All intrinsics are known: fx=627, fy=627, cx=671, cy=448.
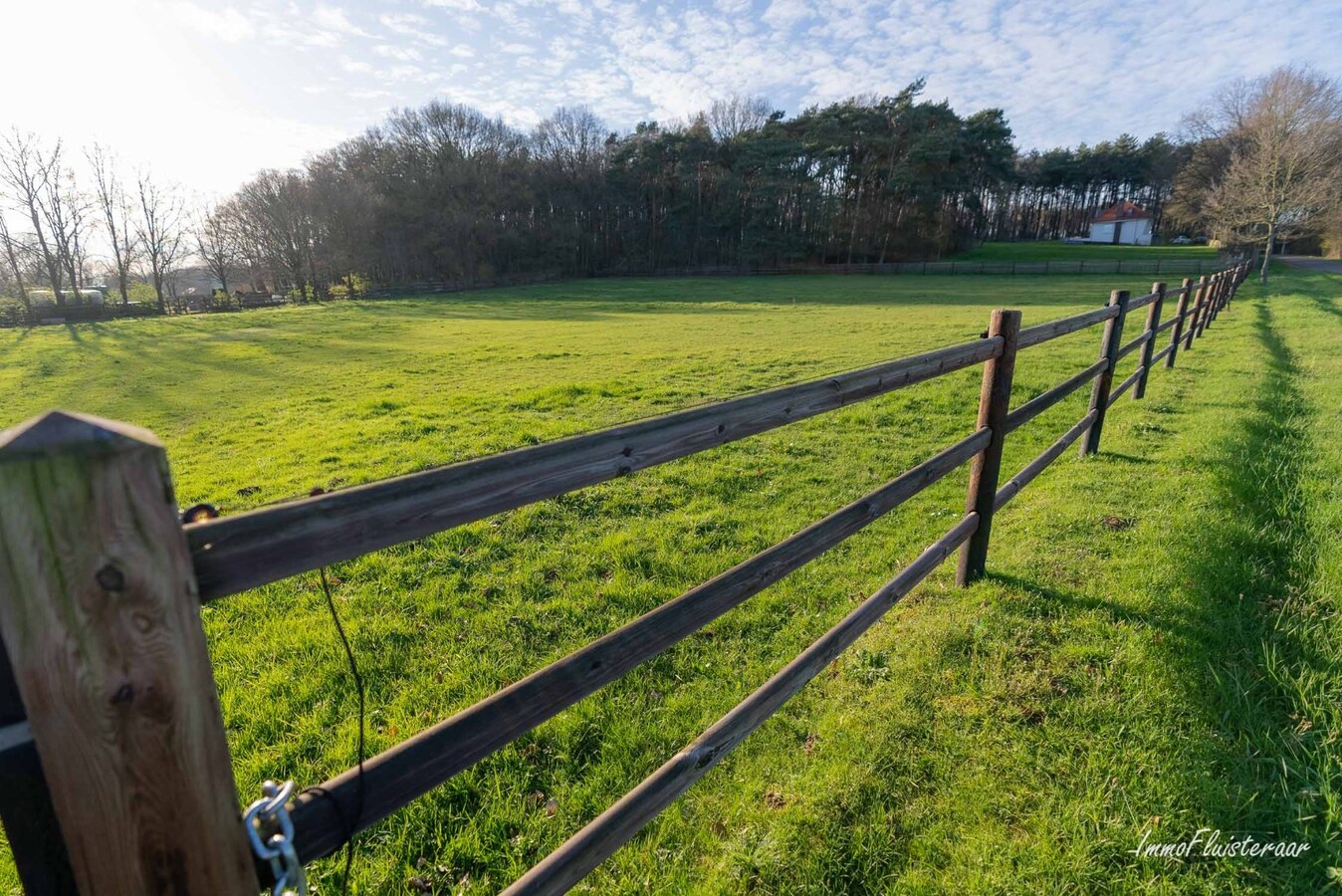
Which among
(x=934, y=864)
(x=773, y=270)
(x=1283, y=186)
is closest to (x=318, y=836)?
(x=934, y=864)

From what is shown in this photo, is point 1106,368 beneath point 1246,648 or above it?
above

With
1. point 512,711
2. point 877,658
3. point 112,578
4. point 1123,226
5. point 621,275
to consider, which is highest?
point 1123,226

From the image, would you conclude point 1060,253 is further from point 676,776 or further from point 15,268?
point 15,268

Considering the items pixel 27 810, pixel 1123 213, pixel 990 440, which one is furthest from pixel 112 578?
pixel 1123 213

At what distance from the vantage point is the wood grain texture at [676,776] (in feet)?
5.77

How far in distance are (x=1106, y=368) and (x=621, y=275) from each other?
197ft

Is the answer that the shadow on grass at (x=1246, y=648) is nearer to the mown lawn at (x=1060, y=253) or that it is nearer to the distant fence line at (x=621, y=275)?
the distant fence line at (x=621, y=275)

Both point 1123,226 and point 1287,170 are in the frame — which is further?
point 1123,226

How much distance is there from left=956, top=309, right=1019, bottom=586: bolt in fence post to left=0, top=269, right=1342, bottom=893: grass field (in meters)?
0.22

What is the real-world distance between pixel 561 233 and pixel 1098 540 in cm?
6106

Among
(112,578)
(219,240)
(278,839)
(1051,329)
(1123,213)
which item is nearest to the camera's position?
A: (112,578)

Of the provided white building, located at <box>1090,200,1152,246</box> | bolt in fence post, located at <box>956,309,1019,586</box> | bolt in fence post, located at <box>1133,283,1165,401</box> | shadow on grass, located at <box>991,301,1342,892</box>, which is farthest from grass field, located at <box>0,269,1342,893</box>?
white building, located at <box>1090,200,1152,246</box>

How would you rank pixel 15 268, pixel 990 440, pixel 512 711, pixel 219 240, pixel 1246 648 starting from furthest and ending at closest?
1. pixel 219 240
2. pixel 15 268
3. pixel 990 440
4. pixel 1246 648
5. pixel 512 711

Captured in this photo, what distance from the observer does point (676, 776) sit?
2.10 meters
